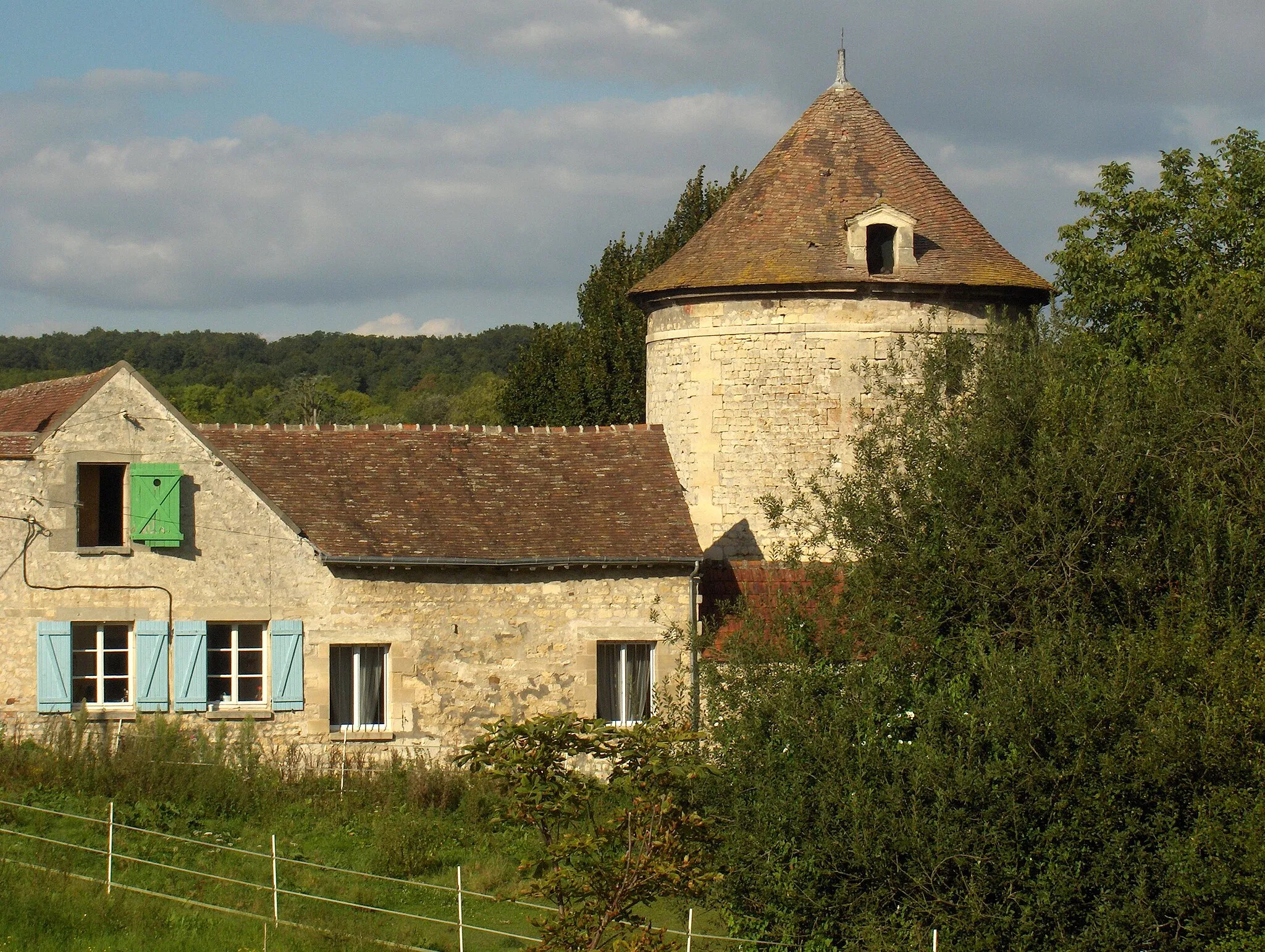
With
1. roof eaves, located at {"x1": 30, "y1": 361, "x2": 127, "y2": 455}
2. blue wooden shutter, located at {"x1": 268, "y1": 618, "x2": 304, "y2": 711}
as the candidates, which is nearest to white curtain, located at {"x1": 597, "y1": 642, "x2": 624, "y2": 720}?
blue wooden shutter, located at {"x1": 268, "y1": 618, "x2": 304, "y2": 711}

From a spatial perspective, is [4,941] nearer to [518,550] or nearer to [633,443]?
[518,550]

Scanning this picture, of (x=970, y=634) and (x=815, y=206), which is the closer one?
(x=970, y=634)

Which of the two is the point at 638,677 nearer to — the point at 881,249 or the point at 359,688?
the point at 359,688

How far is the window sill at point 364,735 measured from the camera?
2053 centimetres

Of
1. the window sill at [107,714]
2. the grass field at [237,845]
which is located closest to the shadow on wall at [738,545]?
the grass field at [237,845]

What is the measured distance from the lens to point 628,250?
42.1m

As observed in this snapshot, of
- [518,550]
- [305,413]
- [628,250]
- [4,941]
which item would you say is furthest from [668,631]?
[305,413]

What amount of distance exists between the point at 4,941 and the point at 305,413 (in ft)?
197

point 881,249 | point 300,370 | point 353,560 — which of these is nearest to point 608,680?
point 353,560

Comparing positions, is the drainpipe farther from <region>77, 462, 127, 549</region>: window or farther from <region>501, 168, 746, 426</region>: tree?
<region>501, 168, 746, 426</region>: tree

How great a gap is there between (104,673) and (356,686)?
317 centimetres

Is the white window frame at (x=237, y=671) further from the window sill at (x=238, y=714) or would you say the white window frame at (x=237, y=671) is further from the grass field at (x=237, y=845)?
the grass field at (x=237, y=845)

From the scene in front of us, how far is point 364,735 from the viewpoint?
20547 millimetres

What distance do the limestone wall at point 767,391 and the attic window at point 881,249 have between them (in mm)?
538
